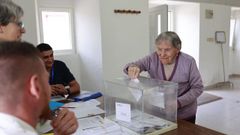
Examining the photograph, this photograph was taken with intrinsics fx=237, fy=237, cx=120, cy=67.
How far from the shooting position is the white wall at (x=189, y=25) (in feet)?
17.2

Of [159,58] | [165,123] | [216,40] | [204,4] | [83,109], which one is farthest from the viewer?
[216,40]

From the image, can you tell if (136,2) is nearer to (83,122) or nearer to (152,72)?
(152,72)

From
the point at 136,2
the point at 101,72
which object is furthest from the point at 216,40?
the point at 101,72

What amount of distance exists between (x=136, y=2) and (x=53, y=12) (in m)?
1.37

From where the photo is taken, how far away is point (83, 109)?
1.57 metres

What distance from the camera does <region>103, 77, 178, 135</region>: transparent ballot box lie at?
4.08 feet

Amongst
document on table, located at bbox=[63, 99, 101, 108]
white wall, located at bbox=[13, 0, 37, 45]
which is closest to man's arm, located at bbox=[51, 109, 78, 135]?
document on table, located at bbox=[63, 99, 101, 108]

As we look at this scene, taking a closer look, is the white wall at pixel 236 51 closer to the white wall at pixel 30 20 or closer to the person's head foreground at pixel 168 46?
the white wall at pixel 30 20

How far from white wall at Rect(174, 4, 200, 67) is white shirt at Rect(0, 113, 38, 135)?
17.0 feet

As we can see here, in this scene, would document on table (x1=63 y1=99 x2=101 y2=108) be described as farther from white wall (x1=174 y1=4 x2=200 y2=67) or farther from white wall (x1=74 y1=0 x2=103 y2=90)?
white wall (x1=174 y1=4 x2=200 y2=67)

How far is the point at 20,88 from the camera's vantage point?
0.53 meters

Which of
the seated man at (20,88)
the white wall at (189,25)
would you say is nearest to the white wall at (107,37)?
the white wall at (189,25)

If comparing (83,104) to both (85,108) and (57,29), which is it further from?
(57,29)

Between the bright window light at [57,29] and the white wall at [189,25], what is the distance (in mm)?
2720
